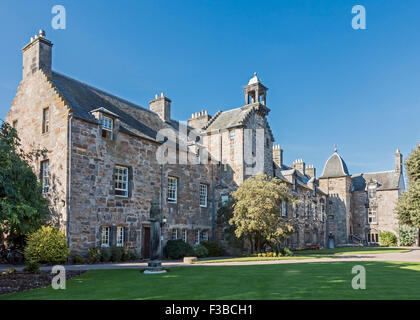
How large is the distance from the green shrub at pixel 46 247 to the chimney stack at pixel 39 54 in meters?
10.3

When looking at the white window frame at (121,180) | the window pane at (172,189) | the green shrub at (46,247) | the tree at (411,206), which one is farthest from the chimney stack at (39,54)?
the tree at (411,206)

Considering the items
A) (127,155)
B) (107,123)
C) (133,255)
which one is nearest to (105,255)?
(133,255)

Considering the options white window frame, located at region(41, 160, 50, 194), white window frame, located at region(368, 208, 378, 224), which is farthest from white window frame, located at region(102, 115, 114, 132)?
white window frame, located at region(368, 208, 378, 224)

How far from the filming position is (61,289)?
35.2 ft

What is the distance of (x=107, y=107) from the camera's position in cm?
2495

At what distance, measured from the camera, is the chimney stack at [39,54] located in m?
22.6

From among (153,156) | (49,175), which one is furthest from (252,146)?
(49,175)

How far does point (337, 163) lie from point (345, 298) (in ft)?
169

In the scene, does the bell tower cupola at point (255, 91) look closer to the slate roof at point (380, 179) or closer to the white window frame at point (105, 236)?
the white window frame at point (105, 236)

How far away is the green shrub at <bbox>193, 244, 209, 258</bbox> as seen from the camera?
2619 cm

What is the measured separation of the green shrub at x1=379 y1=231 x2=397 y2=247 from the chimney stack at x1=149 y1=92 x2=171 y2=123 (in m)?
37.6

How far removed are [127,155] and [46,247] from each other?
7.89 m

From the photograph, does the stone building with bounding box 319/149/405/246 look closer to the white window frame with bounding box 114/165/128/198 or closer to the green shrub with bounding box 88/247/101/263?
the white window frame with bounding box 114/165/128/198

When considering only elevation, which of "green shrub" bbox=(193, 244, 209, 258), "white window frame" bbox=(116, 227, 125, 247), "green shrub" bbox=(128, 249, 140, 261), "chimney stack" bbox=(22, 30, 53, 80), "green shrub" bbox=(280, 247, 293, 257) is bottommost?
"green shrub" bbox=(280, 247, 293, 257)
